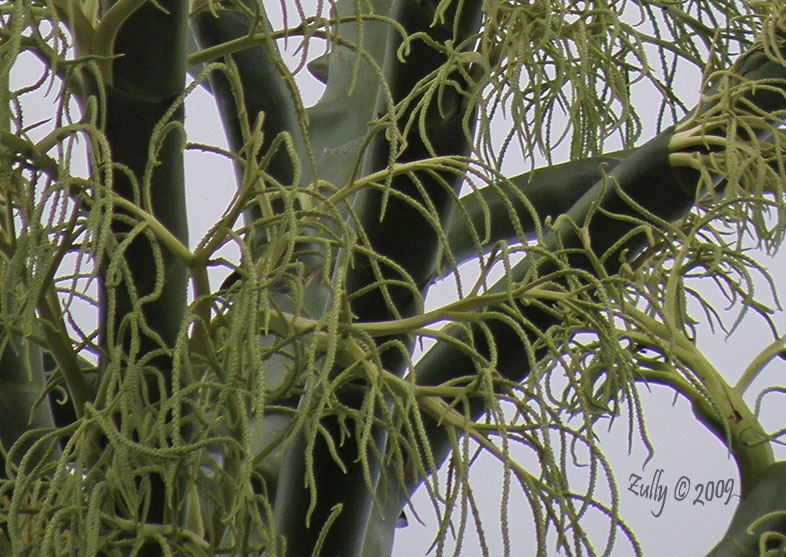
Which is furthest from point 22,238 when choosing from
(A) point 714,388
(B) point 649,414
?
(B) point 649,414

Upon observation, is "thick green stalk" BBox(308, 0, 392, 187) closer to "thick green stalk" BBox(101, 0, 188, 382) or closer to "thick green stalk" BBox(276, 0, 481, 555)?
"thick green stalk" BBox(276, 0, 481, 555)

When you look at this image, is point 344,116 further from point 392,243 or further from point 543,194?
point 392,243

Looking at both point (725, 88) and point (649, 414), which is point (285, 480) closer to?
point (725, 88)

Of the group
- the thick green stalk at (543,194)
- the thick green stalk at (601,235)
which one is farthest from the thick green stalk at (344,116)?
the thick green stalk at (601,235)

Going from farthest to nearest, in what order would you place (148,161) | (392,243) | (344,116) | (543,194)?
(344,116) < (543,194) < (392,243) < (148,161)

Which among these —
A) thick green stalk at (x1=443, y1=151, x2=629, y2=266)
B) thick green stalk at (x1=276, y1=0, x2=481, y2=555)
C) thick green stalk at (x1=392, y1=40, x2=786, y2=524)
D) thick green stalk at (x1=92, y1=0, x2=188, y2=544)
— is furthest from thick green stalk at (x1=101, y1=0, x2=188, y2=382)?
thick green stalk at (x1=443, y1=151, x2=629, y2=266)

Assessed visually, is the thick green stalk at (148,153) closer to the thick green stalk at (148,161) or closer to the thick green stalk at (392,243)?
the thick green stalk at (148,161)

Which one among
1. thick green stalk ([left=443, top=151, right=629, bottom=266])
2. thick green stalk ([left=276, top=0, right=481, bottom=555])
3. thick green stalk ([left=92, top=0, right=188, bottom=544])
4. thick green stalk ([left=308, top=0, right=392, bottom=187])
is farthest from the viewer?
thick green stalk ([left=308, top=0, right=392, bottom=187])

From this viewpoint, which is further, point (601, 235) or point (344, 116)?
point (344, 116)

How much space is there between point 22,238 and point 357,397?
27 centimetres

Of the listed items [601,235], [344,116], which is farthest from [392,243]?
[344,116]

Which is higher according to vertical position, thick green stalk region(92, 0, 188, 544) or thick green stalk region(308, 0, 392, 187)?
thick green stalk region(308, 0, 392, 187)

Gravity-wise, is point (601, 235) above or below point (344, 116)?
below

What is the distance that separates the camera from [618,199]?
77 centimetres
